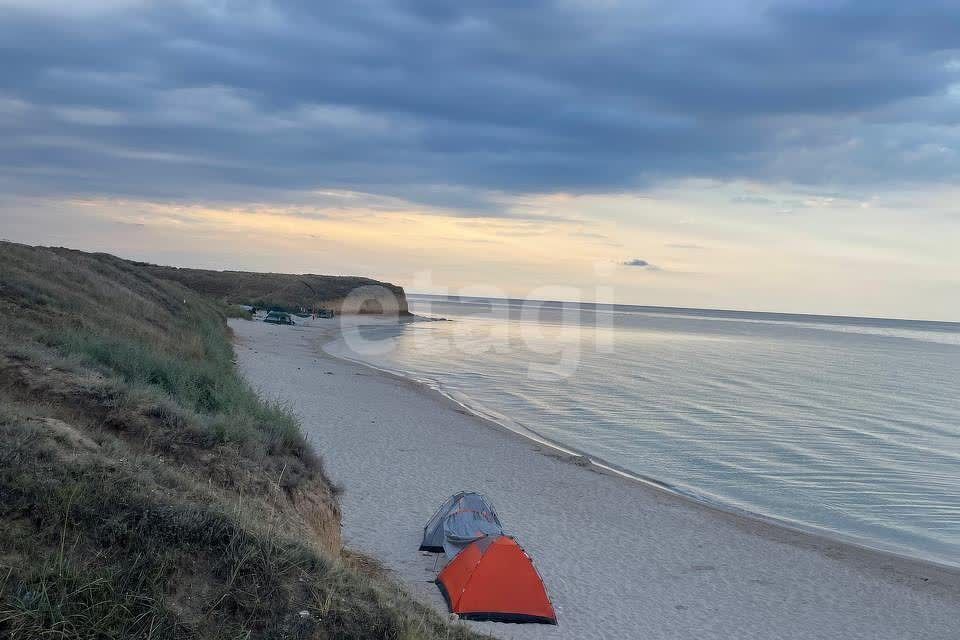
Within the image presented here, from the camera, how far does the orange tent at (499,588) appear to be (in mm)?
8922

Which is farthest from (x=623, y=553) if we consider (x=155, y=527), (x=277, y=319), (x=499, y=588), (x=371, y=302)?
(x=371, y=302)

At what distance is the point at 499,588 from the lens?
9.06 meters

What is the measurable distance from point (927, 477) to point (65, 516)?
67.5ft

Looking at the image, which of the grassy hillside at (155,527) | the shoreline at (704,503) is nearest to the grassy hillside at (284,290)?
the shoreline at (704,503)

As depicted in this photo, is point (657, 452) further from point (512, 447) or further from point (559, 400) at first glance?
point (559, 400)

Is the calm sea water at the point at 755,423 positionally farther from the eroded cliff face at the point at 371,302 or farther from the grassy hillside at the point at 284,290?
the eroded cliff face at the point at 371,302

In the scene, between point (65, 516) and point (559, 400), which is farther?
point (559, 400)

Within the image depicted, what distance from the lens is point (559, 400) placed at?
29016mm

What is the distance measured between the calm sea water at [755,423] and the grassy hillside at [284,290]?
38.0 metres

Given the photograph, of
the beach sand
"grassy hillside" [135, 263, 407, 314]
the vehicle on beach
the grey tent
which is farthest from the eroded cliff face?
the grey tent

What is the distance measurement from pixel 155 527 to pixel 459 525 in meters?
5.94

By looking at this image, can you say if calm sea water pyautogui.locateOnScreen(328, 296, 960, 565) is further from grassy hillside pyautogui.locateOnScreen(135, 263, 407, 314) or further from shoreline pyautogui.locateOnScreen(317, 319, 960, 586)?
grassy hillside pyautogui.locateOnScreen(135, 263, 407, 314)

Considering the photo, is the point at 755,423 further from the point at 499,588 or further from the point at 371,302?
the point at 371,302

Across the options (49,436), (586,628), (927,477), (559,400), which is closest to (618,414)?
(559,400)
